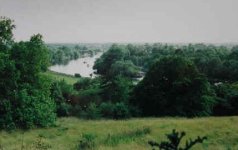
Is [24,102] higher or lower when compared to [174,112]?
higher

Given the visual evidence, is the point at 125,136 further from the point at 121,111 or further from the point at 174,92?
the point at 174,92

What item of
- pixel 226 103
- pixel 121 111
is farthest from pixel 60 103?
pixel 226 103

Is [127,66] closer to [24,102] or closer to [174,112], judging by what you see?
[174,112]

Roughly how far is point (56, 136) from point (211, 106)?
23199 millimetres

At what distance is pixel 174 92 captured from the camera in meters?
39.0

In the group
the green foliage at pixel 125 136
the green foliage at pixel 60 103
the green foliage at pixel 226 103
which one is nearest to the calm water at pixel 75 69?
the green foliage at pixel 60 103

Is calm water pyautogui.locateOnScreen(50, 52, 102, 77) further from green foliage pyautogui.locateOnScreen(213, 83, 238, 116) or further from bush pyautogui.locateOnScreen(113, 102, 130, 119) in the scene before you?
bush pyautogui.locateOnScreen(113, 102, 130, 119)

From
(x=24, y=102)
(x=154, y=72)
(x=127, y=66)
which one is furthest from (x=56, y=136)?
(x=127, y=66)

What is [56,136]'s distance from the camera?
1936cm

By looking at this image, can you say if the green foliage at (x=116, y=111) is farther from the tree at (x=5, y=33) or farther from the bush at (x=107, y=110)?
the tree at (x=5, y=33)

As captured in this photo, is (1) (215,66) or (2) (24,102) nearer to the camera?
(2) (24,102)

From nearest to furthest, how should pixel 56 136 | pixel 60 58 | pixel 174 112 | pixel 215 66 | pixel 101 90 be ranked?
pixel 56 136
pixel 174 112
pixel 101 90
pixel 215 66
pixel 60 58

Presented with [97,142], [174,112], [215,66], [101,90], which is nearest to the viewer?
[97,142]

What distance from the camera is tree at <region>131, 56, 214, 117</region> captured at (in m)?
37.7
